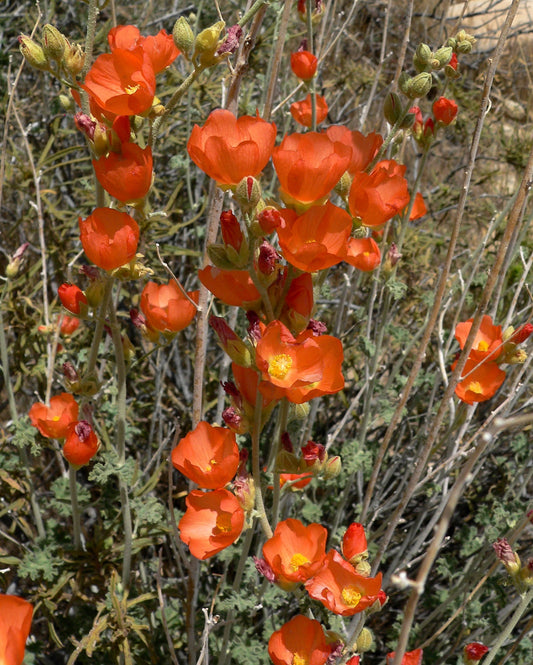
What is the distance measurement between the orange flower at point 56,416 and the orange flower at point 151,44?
2.31 ft

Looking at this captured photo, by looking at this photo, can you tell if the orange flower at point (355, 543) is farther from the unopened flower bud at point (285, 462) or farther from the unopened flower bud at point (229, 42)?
the unopened flower bud at point (229, 42)

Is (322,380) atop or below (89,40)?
below

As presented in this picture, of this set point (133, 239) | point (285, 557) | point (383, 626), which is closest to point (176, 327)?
point (133, 239)

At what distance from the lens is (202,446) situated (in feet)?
3.47

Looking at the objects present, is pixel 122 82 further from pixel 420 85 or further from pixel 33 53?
pixel 420 85

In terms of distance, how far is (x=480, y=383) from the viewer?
1.47 metres

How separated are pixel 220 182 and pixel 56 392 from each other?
1.49 meters

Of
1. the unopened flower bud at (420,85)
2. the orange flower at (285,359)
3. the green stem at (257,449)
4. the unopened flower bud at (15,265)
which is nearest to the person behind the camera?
the orange flower at (285,359)

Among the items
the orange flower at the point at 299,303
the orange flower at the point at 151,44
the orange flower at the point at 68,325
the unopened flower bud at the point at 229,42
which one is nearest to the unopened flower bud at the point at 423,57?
the unopened flower bud at the point at 229,42

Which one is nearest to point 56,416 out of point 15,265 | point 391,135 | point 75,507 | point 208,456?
point 75,507

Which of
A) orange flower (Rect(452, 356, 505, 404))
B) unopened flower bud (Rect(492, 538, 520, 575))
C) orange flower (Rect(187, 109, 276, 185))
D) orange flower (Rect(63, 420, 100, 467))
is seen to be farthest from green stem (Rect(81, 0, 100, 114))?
unopened flower bud (Rect(492, 538, 520, 575))

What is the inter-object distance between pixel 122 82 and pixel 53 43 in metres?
0.13

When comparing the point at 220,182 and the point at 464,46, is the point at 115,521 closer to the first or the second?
the point at 220,182

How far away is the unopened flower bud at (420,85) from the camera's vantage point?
1206 mm
